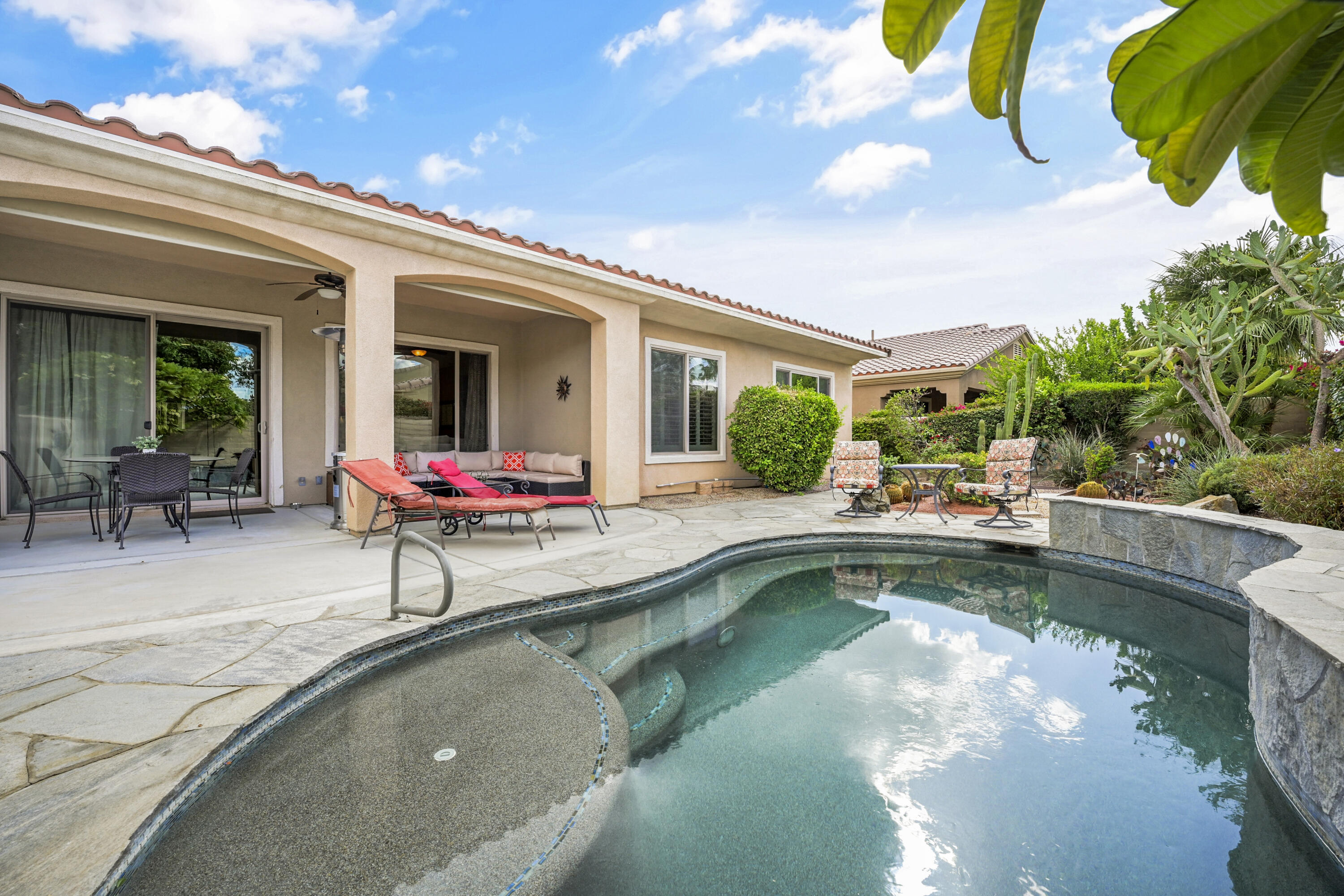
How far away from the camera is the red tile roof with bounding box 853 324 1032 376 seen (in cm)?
1612

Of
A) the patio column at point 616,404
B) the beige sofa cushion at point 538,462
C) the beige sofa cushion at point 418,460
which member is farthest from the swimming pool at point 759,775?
the beige sofa cushion at point 418,460

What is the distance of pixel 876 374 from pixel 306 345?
13.3 meters

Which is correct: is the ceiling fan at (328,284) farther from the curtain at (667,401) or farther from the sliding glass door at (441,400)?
the curtain at (667,401)

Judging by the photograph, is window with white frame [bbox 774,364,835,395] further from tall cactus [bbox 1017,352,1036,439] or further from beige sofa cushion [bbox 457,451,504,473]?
beige sofa cushion [bbox 457,451,504,473]

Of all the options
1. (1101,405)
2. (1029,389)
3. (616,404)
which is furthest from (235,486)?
(1101,405)

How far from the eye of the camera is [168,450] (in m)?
7.53

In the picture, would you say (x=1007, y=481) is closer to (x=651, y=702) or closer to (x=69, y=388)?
(x=651, y=702)

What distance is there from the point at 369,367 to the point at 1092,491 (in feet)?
30.0

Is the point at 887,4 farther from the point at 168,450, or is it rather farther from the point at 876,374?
the point at 876,374

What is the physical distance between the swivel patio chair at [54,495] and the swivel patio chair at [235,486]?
825 millimetres

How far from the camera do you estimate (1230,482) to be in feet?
20.7

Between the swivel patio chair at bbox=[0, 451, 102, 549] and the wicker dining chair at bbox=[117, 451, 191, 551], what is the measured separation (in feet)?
0.92

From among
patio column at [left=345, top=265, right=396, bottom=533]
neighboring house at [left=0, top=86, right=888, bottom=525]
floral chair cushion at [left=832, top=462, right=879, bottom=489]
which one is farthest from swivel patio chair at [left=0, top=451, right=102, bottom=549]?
floral chair cushion at [left=832, top=462, right=879, bottom=489]

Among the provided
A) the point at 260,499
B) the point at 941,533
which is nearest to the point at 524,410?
the point at 260,499
